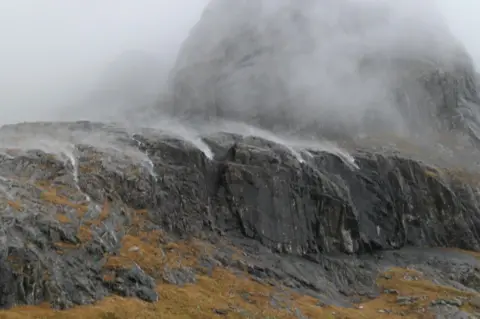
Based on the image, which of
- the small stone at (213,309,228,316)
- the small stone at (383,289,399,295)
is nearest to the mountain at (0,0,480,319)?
the small stone at (383,289,399,295)

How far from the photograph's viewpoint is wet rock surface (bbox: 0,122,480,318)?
68062mm

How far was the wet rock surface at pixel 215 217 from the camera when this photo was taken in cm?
6806

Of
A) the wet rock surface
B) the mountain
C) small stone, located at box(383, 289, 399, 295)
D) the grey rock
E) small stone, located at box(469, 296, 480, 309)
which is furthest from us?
small stone, located at box(383, 289, 399, 295)

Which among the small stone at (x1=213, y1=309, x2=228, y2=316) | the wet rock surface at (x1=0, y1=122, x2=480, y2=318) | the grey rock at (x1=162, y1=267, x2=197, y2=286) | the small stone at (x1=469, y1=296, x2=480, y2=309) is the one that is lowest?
the small stone at (x1=469, y1=296, x2=480, y2=309)

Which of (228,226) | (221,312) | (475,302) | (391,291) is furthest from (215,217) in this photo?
(475,302)

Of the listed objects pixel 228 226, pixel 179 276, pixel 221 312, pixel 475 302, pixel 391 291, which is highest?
pixel 228 226

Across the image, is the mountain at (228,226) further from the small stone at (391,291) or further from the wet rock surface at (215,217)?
the wet rock surface at (215,217)

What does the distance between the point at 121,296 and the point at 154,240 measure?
867 inches

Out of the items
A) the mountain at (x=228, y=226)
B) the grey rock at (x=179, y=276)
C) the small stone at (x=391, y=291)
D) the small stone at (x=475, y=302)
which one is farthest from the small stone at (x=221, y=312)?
the small stone at (x=475, y=302)

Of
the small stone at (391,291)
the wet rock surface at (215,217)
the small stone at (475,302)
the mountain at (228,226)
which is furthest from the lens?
the small stone at (391,291)

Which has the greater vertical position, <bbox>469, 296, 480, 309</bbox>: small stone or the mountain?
the mountain

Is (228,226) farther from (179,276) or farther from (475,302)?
(475,302)

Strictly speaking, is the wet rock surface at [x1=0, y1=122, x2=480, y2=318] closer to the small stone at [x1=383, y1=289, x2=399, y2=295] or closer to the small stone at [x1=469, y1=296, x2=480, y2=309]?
the small stone at [x1=383, y1=289, x2=399, y2=295]

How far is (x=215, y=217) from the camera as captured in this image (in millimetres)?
103000
